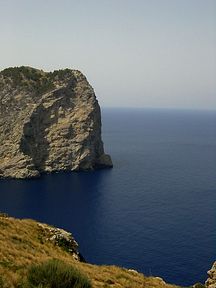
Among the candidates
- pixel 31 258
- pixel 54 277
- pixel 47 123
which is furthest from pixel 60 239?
pixel 47 123

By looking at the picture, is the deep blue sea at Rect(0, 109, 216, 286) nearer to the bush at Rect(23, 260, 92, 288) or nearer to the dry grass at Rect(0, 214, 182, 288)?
the dry grass at Rect(0, 214, 182, 288)

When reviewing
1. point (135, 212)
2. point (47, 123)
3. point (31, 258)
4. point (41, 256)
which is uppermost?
point (47, 123)

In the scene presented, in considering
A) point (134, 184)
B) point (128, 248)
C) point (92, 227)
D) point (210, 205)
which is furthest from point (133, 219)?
point (134, 184)

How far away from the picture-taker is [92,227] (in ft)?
345

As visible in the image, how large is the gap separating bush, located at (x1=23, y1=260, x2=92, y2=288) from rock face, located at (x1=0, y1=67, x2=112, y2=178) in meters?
137

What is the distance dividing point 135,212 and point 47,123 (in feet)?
242

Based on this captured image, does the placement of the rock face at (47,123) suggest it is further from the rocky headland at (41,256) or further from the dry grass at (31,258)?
the dry grass at (31,258)

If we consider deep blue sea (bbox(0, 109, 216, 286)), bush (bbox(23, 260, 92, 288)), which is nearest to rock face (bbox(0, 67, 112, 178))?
deep blue sea (bbox(0, 109, 216, 286))

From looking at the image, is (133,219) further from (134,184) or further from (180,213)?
(134,184)

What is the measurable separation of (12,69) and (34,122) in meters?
30.6

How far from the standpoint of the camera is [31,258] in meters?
30.4

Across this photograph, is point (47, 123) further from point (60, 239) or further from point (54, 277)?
point (54, 277)

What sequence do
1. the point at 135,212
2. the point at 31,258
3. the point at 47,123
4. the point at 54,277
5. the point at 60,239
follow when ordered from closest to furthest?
1. the point at 54,277
2. the point at 31,258
3. the point at 60,239
4. the point at 135,212
5. the point at 47,123

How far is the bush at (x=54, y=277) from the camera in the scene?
22.7 meters
